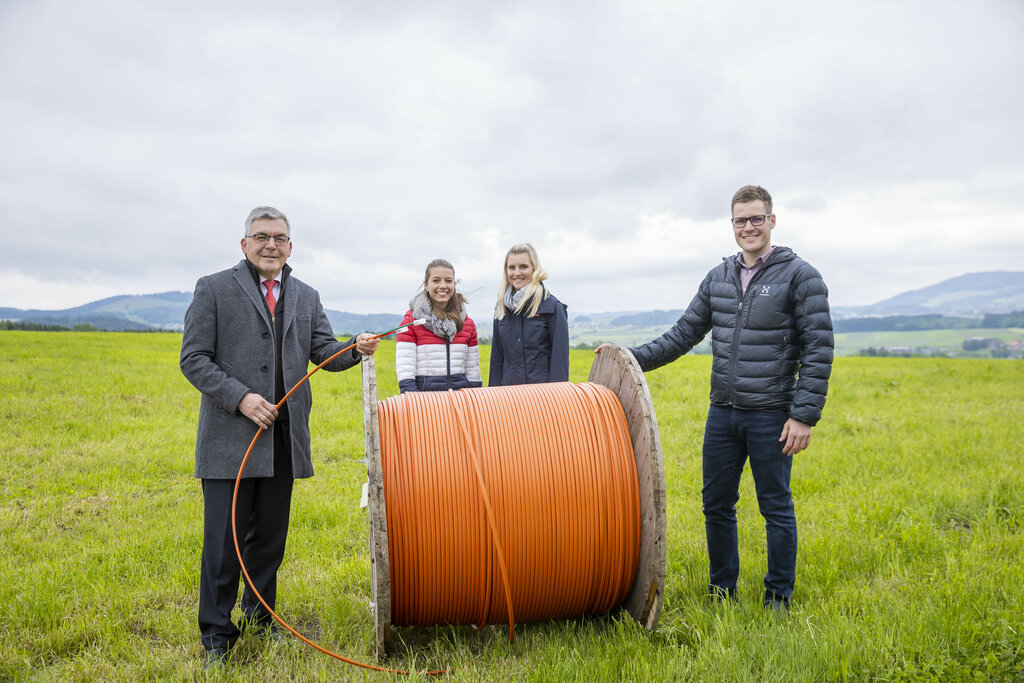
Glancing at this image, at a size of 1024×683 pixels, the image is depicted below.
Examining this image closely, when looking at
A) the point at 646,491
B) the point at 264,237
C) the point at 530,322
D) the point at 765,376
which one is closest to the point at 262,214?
the point at 264,237

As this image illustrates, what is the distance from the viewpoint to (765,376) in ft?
12.4

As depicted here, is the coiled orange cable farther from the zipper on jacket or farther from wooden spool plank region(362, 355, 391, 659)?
the zipper on jacket

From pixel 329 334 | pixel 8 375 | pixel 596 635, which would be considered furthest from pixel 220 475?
pixel 8 375

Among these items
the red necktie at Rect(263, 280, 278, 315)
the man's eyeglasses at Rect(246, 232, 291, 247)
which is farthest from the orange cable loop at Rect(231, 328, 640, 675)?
the man's eyeglasses at Rect(246, 232, 291, 247)

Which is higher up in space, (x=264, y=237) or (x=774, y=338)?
(x=264, y=237)

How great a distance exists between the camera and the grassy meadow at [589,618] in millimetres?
3213

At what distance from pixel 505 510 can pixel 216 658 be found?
1.73 metres

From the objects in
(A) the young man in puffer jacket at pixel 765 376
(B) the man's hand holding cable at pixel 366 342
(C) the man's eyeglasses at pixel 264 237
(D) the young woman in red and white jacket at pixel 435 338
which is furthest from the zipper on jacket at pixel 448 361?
(A) the young man in puffer jacket at pixel 765 376

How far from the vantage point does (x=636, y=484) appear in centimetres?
378

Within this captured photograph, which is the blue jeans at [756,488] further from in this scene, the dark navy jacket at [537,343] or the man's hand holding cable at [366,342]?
the man's hand holding cable at [366,342]

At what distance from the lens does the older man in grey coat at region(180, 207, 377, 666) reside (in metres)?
3.45

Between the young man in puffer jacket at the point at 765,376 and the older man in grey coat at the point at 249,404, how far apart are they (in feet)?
7.21

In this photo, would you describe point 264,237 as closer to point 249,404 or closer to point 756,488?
point 249,404

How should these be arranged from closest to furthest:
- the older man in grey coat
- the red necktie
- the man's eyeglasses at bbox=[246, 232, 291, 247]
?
the older man in grey coat < the man's eyeglasses at bbox=[246, 232, 291, 247] < the red necktie
